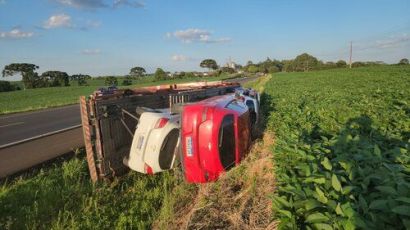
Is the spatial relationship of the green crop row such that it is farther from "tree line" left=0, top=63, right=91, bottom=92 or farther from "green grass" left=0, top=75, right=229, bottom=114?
"tree line" left=0, top=63, right=91, bottom=92

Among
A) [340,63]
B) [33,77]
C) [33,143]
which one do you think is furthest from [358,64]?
[33,143]

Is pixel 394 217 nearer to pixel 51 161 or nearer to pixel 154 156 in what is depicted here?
pixel 154 156

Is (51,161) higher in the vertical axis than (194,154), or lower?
lower

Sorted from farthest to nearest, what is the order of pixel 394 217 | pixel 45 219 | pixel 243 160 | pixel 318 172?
pixel 243 160
pixel 45 219
pixel 318 172
pixel 394 217

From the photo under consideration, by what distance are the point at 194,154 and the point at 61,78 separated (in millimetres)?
84977

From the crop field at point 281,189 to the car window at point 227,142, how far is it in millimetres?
199

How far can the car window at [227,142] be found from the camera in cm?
512

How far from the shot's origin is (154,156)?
18.3 feet

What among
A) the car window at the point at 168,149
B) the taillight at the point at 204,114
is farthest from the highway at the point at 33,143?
the taillight at the point at 204,114

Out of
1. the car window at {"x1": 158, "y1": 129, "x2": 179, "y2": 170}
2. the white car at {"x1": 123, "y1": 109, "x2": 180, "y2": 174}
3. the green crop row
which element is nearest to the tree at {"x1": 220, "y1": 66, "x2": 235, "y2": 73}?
the white car at {"x1": 123, "y1": 109, "x2": 180, "y2": 174}

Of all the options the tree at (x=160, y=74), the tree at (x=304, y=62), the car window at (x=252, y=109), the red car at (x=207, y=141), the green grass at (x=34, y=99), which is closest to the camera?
the red car at (x=207, y=141)

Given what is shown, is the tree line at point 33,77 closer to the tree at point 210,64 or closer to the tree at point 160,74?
the tree at point 160,74

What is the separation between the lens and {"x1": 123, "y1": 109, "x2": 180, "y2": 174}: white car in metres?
5.59

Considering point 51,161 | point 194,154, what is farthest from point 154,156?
point 51,161
